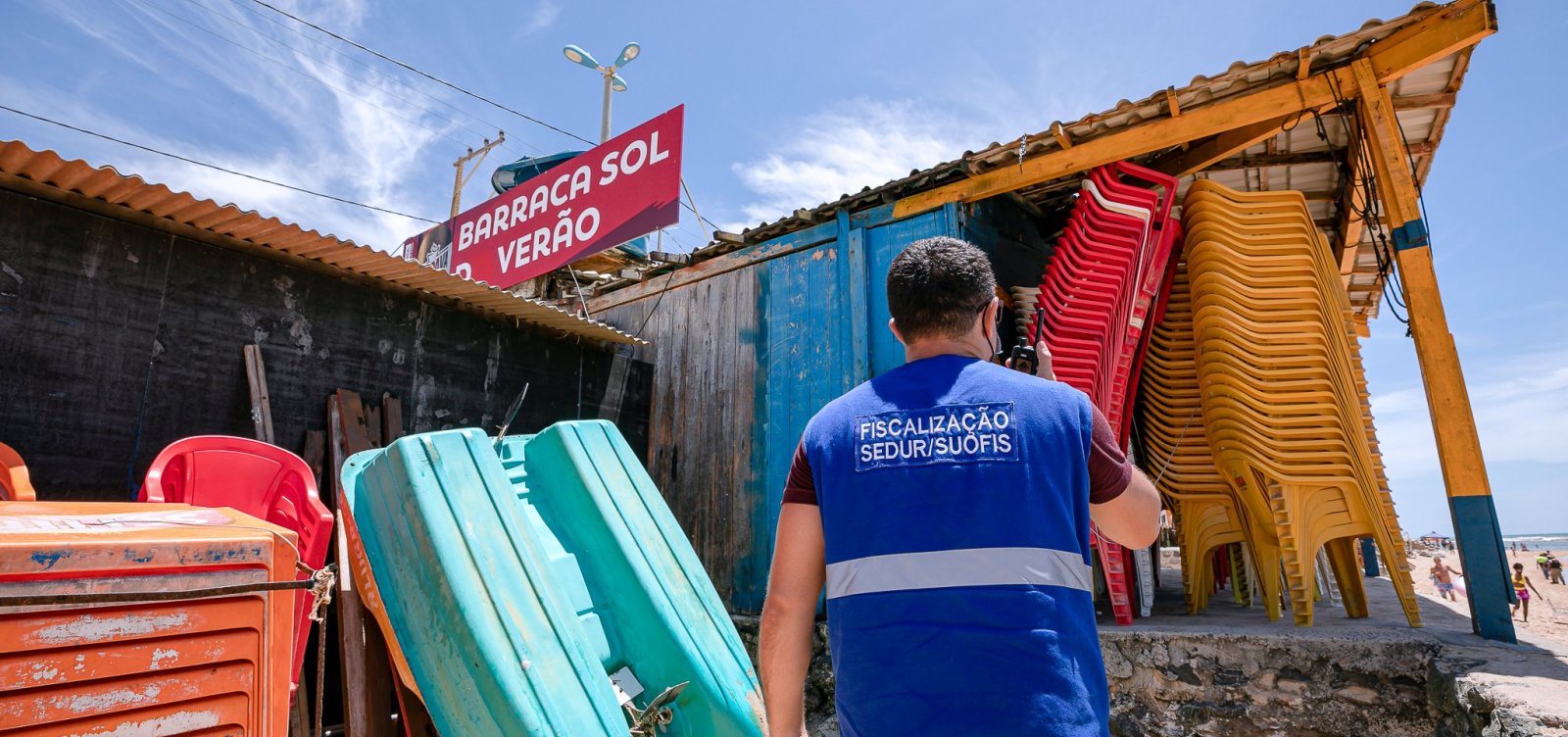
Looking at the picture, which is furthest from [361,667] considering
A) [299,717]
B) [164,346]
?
[164,346]

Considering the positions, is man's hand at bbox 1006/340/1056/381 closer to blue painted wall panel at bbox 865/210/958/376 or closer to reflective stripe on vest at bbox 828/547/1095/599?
reflective stripe on vest at bbox 828/547/1095/599

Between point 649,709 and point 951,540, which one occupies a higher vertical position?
point 951,540

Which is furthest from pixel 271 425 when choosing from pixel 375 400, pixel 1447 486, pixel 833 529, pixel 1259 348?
pixel 1447 486

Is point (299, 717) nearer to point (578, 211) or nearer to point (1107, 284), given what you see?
point (1107, 284)

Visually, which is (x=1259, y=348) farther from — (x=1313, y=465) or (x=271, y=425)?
(x=271, y=425)

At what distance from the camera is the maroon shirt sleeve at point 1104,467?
1392 mm

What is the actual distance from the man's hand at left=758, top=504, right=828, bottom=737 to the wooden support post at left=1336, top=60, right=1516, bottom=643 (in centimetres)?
405

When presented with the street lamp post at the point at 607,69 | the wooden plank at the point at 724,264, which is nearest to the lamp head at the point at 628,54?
the street lamp post at the point at 607,69

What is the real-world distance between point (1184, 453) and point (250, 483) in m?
5.81

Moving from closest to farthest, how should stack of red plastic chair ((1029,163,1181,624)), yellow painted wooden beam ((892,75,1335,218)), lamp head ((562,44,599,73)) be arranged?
yellow painted wooden beam ((892,75,1335,218))
stack of red plastic chair ((1029,163,1181,624))
lamp head ((562,44,599,73))

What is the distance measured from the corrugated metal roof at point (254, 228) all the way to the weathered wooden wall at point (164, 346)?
0.71ft

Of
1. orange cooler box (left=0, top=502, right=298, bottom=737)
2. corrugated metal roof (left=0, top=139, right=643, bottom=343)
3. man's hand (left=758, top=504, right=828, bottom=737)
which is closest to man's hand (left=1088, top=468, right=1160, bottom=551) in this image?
man's hand (left=758, top=504, right=828, bottom=737)

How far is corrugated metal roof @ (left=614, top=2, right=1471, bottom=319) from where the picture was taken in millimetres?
4379

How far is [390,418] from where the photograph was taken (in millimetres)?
5098
